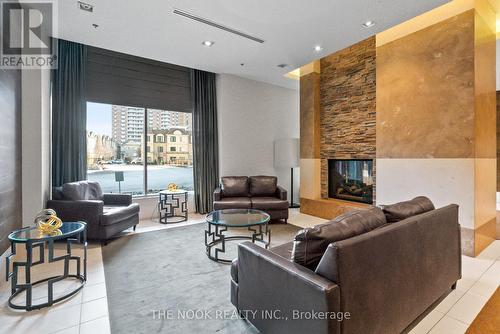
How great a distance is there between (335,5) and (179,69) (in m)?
3.38

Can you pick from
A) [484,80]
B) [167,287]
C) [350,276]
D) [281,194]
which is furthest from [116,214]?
[484,80]

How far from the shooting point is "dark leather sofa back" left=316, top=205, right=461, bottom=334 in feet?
4.04

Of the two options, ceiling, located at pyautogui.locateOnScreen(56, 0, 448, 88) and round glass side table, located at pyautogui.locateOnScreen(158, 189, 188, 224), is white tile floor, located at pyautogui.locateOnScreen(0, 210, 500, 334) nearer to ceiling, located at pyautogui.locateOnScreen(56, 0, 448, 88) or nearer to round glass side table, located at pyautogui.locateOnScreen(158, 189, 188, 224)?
round glass side table, located at pyautogui.locateOnScreen(158, 189, 188, 224)

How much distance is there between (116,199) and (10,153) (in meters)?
1.61

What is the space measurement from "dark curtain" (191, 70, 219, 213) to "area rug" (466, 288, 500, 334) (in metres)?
4.43

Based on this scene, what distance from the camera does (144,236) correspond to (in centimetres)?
382

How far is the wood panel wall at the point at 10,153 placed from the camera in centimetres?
252

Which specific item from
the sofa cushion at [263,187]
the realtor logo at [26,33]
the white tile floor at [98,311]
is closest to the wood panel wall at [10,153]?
A: the realtor logo at [26,33]

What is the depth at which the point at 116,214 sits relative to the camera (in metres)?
3.54

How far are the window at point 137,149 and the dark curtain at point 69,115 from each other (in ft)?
0.90

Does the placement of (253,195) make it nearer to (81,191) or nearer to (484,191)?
(81,191)

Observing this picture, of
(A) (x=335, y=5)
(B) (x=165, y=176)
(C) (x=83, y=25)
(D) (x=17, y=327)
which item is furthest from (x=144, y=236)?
(A) (x=335, y=5)

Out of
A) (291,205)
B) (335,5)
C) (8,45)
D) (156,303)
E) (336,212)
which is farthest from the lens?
(291,205)

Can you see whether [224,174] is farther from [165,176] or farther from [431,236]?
[431,236]
